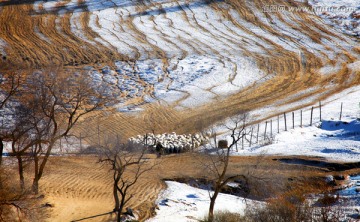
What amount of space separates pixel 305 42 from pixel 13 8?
31.9 m

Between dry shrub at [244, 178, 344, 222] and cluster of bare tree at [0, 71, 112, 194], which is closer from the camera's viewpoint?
dry shrub at [244, 178, 344, 222]

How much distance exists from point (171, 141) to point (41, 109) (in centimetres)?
1103

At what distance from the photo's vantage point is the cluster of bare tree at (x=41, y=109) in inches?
1151

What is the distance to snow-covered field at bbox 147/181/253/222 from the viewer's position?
93.8 feet

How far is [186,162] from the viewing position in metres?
37.2

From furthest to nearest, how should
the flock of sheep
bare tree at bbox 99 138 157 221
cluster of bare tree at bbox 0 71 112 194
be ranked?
the flock of sheep → cluster of bare tree at bbox 0 71 112 194 → bare tree at bbox 99 138 157 221

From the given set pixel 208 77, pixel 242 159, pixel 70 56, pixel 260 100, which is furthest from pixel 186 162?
pixel 70 56

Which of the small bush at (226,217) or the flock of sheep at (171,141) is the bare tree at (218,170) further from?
the flock of sheep at (171,141)

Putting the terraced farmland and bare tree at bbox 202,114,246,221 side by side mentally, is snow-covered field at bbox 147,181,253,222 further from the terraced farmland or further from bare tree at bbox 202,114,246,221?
the terraced farmland

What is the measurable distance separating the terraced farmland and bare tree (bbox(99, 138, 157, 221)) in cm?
1030

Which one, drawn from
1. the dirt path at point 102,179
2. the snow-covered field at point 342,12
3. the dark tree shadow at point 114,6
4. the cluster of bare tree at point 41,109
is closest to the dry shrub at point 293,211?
the dirt path at point 102,179

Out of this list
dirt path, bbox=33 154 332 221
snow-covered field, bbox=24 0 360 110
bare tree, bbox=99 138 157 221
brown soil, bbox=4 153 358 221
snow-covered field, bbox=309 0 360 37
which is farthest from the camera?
snow-covered field, bbox=309 0 360 37

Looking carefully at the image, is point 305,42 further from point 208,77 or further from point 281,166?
point 281,166

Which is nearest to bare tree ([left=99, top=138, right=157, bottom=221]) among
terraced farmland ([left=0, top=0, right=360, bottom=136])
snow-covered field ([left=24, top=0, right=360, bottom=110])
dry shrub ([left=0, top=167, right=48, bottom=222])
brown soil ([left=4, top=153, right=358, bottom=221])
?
brown soil ([left=4, top=153, right=358, bottom=221])
